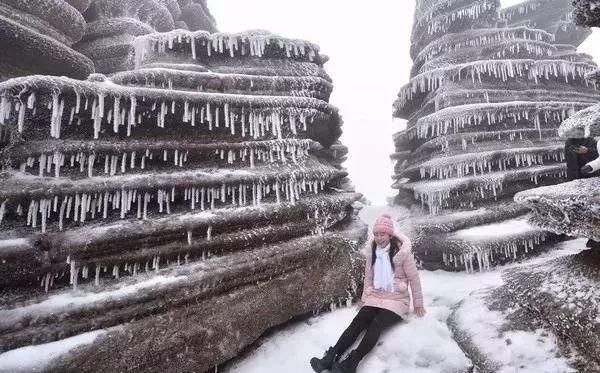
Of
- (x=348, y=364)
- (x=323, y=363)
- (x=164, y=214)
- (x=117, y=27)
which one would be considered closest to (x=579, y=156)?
(x=348, y=364)

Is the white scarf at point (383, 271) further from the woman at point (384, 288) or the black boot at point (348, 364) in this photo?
the black boot at point (348, 364)

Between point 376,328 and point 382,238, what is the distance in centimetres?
126

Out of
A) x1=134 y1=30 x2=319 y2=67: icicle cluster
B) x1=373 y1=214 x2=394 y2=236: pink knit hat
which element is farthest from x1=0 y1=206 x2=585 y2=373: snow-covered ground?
x1=134 y1=30 x2=319 y2=67: icicle cluster

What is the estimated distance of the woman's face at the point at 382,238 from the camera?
5.07 meters

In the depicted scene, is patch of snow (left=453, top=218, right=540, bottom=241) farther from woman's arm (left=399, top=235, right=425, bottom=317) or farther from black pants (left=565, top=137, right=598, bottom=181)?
woman's arm (left=399, top=235, right=425, bottom=317)

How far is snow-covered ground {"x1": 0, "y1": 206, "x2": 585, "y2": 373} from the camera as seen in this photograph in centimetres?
376

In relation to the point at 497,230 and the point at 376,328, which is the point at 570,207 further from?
the point at 497,230

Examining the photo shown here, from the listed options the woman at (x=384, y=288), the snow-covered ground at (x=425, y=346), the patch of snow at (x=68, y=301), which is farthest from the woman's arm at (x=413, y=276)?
the patch of snow at (x=68, y=301)

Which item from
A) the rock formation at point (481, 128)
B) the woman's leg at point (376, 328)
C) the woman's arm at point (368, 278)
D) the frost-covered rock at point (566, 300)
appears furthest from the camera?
the rock formation at point (481, 128)

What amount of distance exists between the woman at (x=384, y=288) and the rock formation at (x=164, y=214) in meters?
1.21

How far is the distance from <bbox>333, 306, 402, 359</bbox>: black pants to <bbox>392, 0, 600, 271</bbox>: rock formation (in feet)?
12.7

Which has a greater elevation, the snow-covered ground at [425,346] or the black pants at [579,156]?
the black pants at [579,156]

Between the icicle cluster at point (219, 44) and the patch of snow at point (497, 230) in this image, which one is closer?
the icicle cluster at point (219, 44)

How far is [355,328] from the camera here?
4.59 metres
